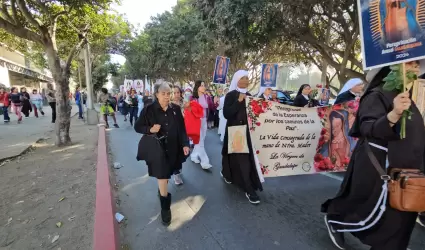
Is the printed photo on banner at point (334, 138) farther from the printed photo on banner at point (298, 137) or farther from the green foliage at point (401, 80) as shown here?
the green foliage at point (401, 80)

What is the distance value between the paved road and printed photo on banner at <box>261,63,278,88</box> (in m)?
4.03

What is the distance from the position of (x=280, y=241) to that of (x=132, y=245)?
156cm

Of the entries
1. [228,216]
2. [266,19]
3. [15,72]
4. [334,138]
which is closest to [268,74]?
[266,19]

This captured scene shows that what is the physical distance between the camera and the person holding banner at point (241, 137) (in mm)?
3902

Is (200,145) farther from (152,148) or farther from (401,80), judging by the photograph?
(401,80)

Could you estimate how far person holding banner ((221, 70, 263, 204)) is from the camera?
390 centimetres

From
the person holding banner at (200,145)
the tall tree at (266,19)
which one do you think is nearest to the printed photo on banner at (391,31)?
the person holding banner at (200,145)

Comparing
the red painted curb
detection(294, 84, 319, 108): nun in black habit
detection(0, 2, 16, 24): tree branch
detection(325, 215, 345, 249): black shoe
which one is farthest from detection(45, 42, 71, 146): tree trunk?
detection(325, 215, 345, 249): black shoe

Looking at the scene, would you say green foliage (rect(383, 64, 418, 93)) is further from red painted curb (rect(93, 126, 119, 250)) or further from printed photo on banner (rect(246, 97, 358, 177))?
red painted curb (rect(93, 126, 119, 250))

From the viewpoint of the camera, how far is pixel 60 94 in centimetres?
779

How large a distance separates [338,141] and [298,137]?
2.17ft

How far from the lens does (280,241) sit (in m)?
2.97

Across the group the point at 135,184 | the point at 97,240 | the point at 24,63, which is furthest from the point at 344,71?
the point at 24,63

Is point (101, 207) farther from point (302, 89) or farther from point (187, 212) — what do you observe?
point (302, 89)
